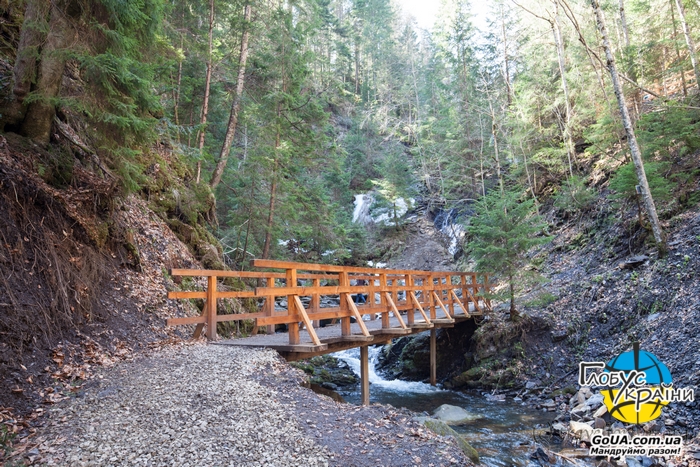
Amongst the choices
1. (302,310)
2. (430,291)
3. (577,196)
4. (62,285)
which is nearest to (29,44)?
(62,285)

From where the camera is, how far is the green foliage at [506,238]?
1080cm

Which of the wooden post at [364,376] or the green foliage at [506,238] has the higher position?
the green foliage at [506,238]

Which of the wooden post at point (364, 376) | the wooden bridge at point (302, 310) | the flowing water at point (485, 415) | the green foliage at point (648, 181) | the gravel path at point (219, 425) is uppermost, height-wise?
the green foliage at point (648, 181)

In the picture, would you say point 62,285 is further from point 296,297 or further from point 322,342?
point 322,342

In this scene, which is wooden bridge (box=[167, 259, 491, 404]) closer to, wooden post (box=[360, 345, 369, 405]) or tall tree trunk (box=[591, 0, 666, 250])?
wooden post (box=[360, 345, 369, 405])

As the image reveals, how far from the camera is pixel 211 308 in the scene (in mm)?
7445

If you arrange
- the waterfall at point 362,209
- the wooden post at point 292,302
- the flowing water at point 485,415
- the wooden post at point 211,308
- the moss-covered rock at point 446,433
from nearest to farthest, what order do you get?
the moss-covered rock at point 446,433
the flowing water at point 485,415
the wooden post at point 292,302
the wooden post at point 211,308
the waterfall at point 362,209

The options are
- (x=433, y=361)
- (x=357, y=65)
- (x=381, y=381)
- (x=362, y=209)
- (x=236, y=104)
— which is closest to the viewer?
(x=433, y=361)

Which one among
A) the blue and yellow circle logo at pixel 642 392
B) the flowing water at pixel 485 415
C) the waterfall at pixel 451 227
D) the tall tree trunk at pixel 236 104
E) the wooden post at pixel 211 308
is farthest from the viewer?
the waterfall at pixel 451 227

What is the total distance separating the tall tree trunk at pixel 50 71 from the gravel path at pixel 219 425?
13.5ft

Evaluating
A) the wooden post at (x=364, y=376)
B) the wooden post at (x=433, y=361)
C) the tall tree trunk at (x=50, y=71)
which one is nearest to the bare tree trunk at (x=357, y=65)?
the wooden post at (x=433, y=361)

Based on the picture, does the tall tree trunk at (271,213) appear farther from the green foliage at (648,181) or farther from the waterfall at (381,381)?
Answer: the green foliage at (648,181)

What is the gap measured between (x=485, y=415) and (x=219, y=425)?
268 inches

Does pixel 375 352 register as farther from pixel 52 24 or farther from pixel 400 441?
pixel 52 24
